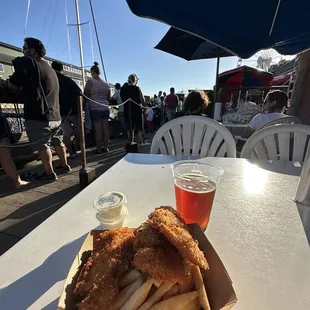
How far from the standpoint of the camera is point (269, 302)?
0.46 m

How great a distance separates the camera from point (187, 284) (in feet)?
1.25

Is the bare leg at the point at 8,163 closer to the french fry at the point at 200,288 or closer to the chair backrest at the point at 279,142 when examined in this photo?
the chair backrest at the point at 279,142

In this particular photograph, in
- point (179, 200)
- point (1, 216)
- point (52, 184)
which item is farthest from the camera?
point (52, 184)

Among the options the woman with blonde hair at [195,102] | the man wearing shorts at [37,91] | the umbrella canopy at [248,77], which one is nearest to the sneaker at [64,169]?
the man wearing shorts at [37,91]

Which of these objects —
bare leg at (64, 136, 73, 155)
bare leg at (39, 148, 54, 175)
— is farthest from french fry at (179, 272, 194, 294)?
bare leg at (64, 136, 73, 155)

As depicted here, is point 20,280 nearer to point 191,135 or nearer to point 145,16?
point 145,16

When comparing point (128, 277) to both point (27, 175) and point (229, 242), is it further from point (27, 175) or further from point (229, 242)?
point (27, 175)

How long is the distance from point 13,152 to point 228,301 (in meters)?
4.35

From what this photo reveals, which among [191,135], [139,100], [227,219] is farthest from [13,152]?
[227,219]

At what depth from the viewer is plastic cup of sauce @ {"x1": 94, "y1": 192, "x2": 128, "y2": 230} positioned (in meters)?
0.63

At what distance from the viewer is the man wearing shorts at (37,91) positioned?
2.57 meters

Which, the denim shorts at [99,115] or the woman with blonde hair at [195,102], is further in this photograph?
the denim shorts at [99,115]

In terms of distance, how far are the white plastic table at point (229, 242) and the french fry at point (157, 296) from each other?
22 centimetres

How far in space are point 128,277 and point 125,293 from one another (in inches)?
1.1
